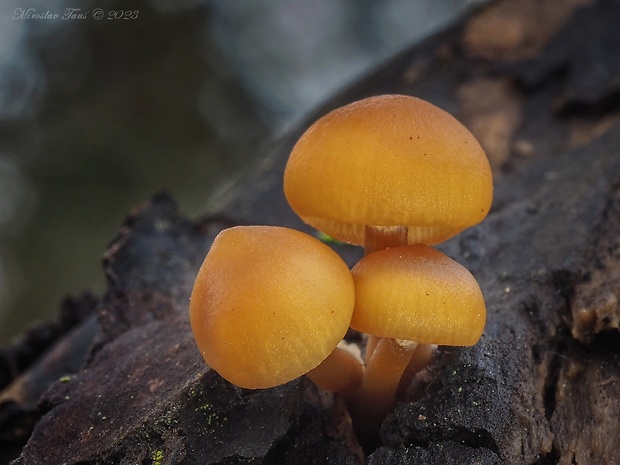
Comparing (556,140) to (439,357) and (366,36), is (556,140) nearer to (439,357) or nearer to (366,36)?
(439,357)

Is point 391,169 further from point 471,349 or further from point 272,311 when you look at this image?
point 471,349

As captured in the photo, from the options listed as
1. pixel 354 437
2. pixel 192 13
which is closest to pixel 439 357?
pixel 354 437

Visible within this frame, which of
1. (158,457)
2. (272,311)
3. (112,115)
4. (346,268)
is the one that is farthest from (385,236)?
(112,115)

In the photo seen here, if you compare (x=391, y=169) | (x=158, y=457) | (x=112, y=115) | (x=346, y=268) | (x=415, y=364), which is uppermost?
(x=391, y=169)

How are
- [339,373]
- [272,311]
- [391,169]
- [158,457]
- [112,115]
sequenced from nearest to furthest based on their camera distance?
[272,311]
[391,169]
[158,457]
[339,373]
[112,115]

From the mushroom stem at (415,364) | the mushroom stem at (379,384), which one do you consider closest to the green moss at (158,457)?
the mushroom stem at (379,384)

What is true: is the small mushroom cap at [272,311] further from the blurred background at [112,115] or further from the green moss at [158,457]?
the blurred background at [112,115]

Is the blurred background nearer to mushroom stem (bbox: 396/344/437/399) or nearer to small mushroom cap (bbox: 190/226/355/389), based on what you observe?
mushroom stem (bbox: 396/344/437/399)
